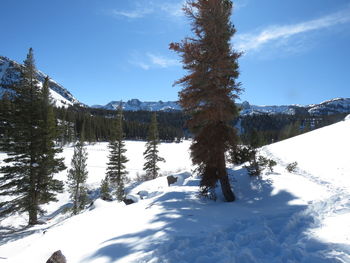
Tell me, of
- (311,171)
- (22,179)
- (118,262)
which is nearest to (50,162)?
(22,179)

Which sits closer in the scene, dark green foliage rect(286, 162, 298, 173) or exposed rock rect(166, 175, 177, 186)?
dark green foliage rect(286, 162, 298, 173)

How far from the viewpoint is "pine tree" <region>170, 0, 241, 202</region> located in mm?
10766

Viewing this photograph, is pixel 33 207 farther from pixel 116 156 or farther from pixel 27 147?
pixel 116 156

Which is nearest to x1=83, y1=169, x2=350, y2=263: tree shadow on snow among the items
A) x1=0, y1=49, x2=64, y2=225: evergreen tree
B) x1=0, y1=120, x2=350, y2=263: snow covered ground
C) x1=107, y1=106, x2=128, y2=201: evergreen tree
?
x1=0, y1=120, x2=350, y2=263: snow covered ground

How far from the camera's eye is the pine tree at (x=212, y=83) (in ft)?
35.3

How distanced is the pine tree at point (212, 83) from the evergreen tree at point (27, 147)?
1247 cm

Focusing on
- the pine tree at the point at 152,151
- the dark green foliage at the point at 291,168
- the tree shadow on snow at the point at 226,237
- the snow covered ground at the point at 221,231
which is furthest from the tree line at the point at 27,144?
the dark green foliage at the point at 291,168

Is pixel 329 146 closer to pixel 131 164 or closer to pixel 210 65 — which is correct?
pixel 210 65

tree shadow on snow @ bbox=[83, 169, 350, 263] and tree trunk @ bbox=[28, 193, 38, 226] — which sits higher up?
tree shadow on snow @ bbox=[83, 169, 350, 263]

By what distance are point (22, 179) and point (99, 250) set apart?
13641mm

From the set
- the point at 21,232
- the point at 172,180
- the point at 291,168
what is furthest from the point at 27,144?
the point at 291,168

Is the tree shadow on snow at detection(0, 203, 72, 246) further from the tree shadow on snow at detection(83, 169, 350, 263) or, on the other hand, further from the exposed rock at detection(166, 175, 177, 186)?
the exposed rock at detection(166, 175, 177, 186)

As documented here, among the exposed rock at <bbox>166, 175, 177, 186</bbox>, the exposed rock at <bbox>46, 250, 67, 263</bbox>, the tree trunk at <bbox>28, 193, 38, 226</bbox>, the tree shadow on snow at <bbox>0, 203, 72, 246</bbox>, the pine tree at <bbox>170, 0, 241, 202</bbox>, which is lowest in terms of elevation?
the tree shadow on snow at <bbox>0, 203, 72, 246</bbox>

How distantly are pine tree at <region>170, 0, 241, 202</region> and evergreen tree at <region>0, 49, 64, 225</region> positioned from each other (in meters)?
12.5
